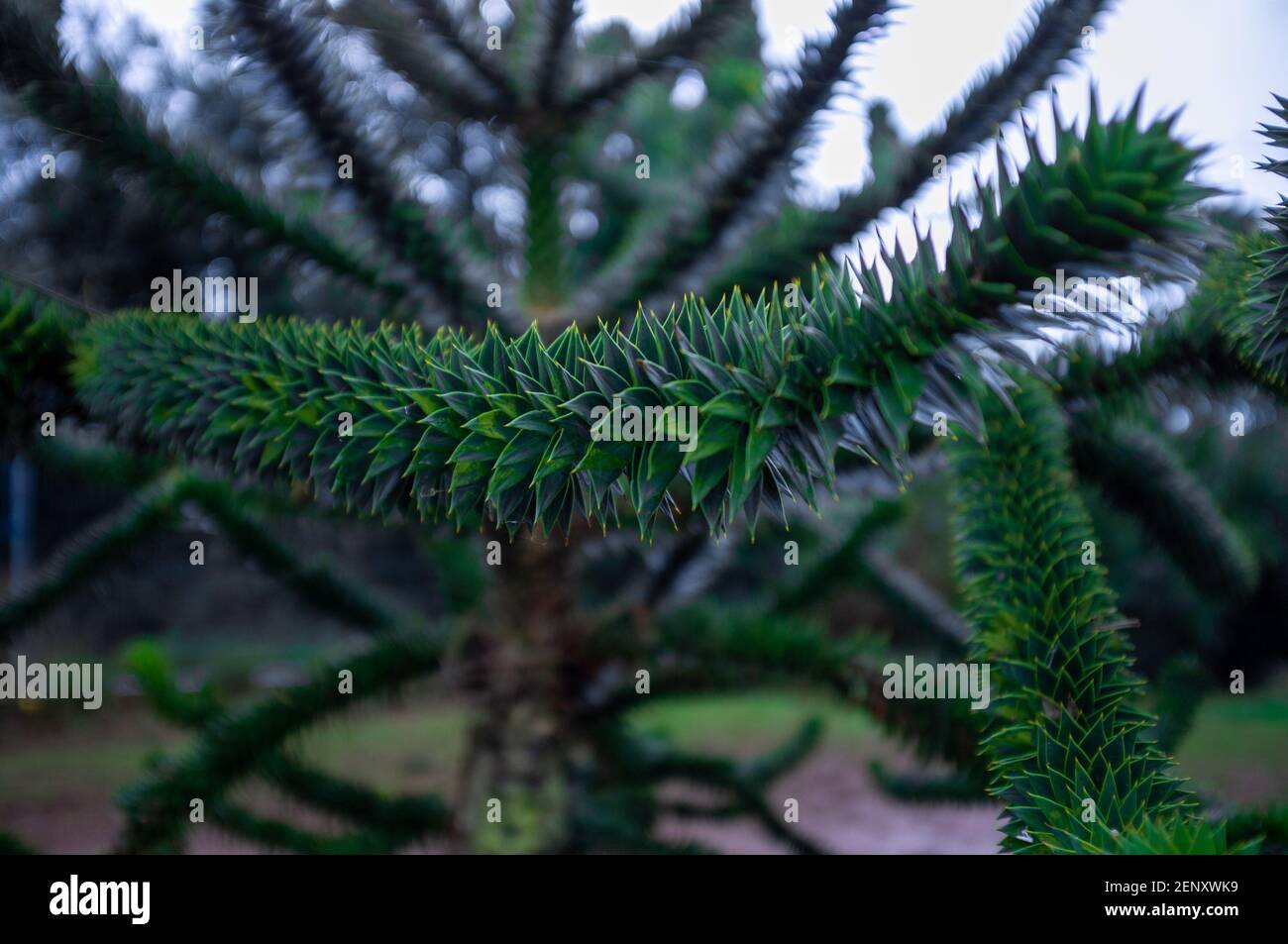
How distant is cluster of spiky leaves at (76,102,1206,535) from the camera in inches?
25.5

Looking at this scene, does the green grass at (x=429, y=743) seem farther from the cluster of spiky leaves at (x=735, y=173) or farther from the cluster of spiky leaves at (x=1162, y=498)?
the cluster of spiky leaves at (x=735, y=173)

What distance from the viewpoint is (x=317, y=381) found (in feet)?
3.10

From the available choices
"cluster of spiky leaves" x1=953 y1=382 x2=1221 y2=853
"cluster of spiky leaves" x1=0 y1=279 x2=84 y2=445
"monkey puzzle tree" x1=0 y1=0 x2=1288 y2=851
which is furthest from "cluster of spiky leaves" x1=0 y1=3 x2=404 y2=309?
"cluster of spiky leaves" x1=953 y1=382 x2=1221 y2=853

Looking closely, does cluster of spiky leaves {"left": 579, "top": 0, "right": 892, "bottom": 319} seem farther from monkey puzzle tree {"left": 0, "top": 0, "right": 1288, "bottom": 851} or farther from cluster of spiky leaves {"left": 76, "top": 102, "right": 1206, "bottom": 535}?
cluster of spiky leaves {"left": 76, "top": 102, "right": 1206, "bottom": 535}

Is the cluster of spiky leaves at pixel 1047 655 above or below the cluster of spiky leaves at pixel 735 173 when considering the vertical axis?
below

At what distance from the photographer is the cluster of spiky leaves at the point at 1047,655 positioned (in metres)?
0.81

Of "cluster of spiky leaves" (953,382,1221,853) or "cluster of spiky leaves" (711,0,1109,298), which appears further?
"cluster of spiky leaves" (711,0,1109,298)

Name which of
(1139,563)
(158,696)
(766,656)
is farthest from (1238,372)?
(1139,563)

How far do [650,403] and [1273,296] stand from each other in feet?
2.09

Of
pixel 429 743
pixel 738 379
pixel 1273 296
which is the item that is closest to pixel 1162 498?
pixel 1273 296

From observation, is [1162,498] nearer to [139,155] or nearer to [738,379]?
[738,379]

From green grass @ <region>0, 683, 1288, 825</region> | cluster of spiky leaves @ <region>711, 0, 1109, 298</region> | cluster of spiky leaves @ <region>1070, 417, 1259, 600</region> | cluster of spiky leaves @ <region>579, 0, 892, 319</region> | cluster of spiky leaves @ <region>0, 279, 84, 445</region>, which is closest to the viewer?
cluster of spiky leaves @ <region>0, 279, 84, 445</region>

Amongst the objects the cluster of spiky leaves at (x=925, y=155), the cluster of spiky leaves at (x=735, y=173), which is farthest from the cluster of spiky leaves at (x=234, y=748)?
the cluster of spiky leaves at (x=925, y=155)
